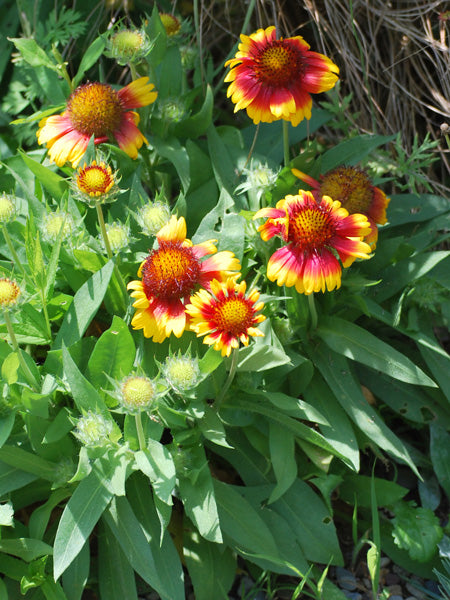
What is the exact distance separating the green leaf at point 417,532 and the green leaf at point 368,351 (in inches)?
15.7

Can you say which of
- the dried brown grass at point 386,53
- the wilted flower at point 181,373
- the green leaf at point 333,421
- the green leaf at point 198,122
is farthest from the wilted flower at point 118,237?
the dried brown grass at point 386,53

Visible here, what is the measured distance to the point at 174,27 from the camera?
7.52 ft

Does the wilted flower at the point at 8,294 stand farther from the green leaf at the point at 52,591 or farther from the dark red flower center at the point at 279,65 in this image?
the dark red flower center at the point at 279,65

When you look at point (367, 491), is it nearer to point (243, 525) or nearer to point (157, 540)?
point (243, 525)

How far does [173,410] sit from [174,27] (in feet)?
4.27

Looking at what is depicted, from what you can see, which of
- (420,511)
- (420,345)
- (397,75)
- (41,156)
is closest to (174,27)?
(41,156)

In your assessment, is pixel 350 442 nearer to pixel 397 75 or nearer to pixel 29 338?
pixel 29 338

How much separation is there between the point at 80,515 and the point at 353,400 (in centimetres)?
82

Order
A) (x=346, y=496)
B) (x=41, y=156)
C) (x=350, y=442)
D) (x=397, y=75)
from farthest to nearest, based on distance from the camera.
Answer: (x=397, y=75), (x=41, y=156), (x=346, y=496), (x=350, y=442)

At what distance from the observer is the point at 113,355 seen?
1.76m

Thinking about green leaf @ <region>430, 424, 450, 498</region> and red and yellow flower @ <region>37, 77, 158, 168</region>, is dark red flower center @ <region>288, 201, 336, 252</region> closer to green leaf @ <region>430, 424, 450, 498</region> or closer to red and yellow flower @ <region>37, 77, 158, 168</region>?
red and yellow flower @ <region>37, 77, 158, 168</region>

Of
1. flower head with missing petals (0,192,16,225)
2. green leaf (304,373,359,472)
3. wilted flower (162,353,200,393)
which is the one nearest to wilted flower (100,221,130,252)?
flower head with missing petals (0,192,16,225)

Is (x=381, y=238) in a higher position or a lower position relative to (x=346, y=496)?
higher

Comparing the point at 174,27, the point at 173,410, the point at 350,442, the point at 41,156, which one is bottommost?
the point at 350,442
